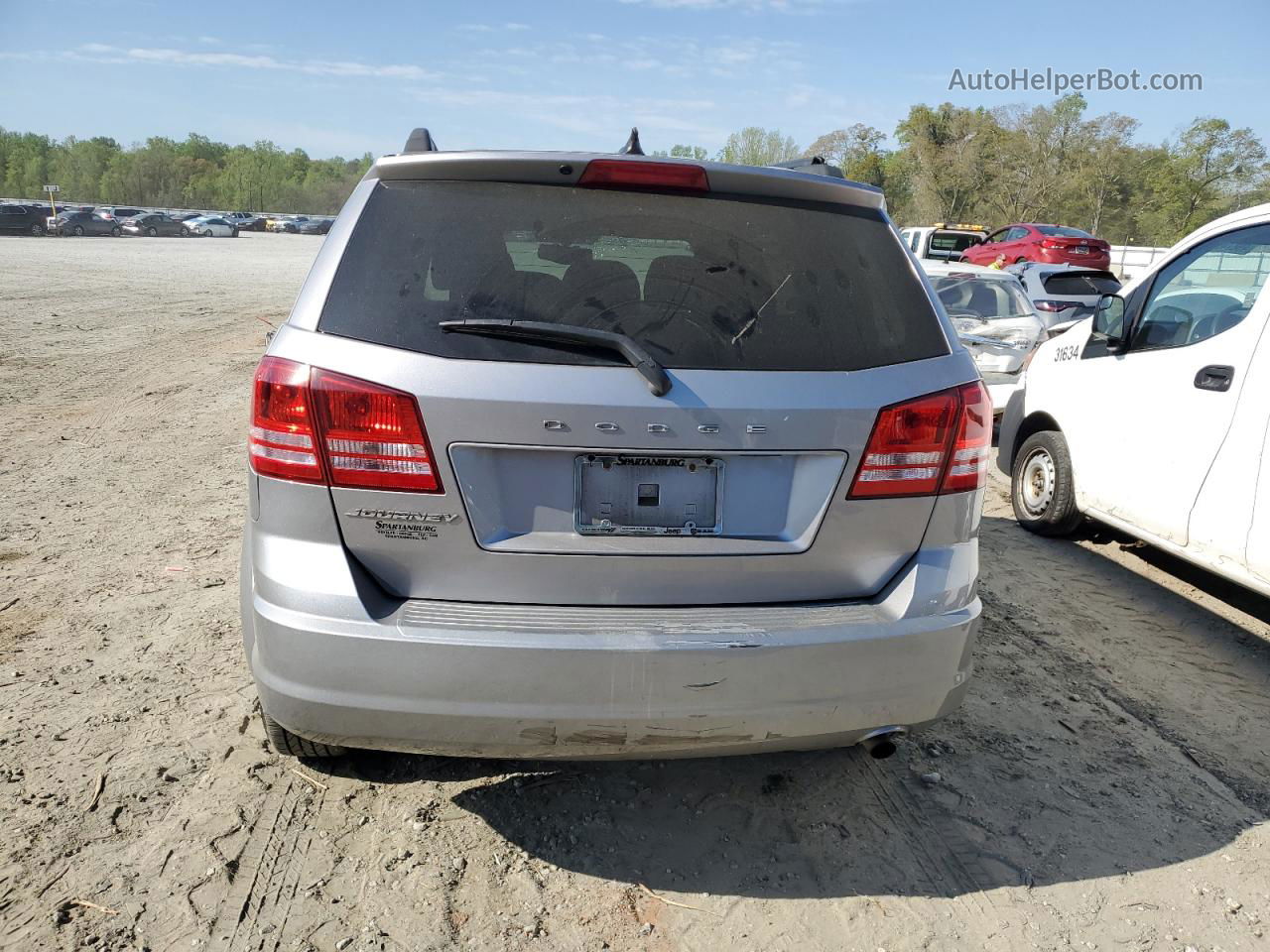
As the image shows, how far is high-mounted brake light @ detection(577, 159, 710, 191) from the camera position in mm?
2428

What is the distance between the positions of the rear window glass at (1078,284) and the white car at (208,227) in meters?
65.8

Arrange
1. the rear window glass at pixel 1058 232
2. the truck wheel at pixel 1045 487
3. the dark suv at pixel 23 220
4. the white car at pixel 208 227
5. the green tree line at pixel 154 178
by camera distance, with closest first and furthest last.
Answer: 1. the truck wheel at pixel 1045 487
2. the rear window glass at pixel 1058 232
3. the dark suv at pixel 23 220
4. the white car at pixel 208 227
5. the green tree line at pixel 154 178

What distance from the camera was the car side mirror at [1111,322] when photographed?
5.14 metres

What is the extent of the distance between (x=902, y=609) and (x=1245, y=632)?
3220mm

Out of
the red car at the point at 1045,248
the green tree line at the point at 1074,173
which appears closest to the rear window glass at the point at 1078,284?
the red car at the point at 1045,248

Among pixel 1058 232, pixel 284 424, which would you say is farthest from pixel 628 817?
pixel 1058 232

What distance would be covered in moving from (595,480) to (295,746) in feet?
4.19

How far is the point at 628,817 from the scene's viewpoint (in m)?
2.87

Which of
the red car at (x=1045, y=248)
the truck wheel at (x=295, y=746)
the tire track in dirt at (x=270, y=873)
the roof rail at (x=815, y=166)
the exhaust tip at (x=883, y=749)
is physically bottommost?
the tire track in dirt at (x=270, y=873)

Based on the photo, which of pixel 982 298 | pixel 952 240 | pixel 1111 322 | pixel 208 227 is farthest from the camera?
pixel 208 227

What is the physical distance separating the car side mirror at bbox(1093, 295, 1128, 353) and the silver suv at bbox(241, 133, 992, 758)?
126 inches

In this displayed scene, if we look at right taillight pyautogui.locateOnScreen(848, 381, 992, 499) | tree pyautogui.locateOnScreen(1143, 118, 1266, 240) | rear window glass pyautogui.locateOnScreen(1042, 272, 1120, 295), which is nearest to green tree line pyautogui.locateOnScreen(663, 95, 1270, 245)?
tree pyautogui.locateOnScreen(1143, 118, 1266, 240)

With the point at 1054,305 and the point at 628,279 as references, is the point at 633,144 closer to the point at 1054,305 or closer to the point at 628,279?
Answer: the point at 628,279

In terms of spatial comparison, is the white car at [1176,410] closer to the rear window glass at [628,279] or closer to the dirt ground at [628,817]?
the dirt ground at [628,817]
